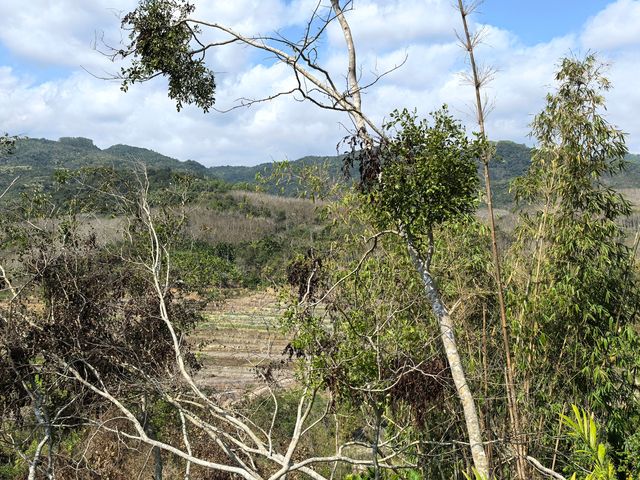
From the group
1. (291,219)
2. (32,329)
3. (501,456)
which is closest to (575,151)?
(501,456)

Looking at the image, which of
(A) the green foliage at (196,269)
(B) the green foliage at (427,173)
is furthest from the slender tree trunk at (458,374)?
(A) the green foliage at (196,269)

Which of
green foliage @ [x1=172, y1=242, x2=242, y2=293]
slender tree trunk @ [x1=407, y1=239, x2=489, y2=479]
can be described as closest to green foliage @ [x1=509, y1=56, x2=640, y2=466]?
slender tree trunk @ [x1=407, y1=239, x2=489, y2=479]

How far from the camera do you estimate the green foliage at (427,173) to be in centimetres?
491

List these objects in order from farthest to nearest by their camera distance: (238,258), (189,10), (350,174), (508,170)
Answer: (508,170)
(238,258)
(189,10)
(350,174)

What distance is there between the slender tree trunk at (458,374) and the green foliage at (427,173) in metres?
0.47

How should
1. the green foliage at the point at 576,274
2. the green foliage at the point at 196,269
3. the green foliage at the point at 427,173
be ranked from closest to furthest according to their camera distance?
1. the green foliage at the point at 427,173
2. the green foliage at the point at 576,274
3. the green foliage at the point at 196,269

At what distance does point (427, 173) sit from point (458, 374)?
1.93 m

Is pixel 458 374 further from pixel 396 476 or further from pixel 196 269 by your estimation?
pixel 196 269

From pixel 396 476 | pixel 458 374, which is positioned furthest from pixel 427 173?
pixel 396 476

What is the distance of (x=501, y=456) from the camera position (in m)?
6.07

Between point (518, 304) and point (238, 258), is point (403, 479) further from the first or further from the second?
point (238, 258)

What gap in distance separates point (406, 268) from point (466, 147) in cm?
290

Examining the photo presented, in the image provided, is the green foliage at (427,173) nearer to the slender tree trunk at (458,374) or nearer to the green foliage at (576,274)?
the slender tree trunk at (458,374)

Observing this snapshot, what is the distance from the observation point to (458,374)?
207 inches
